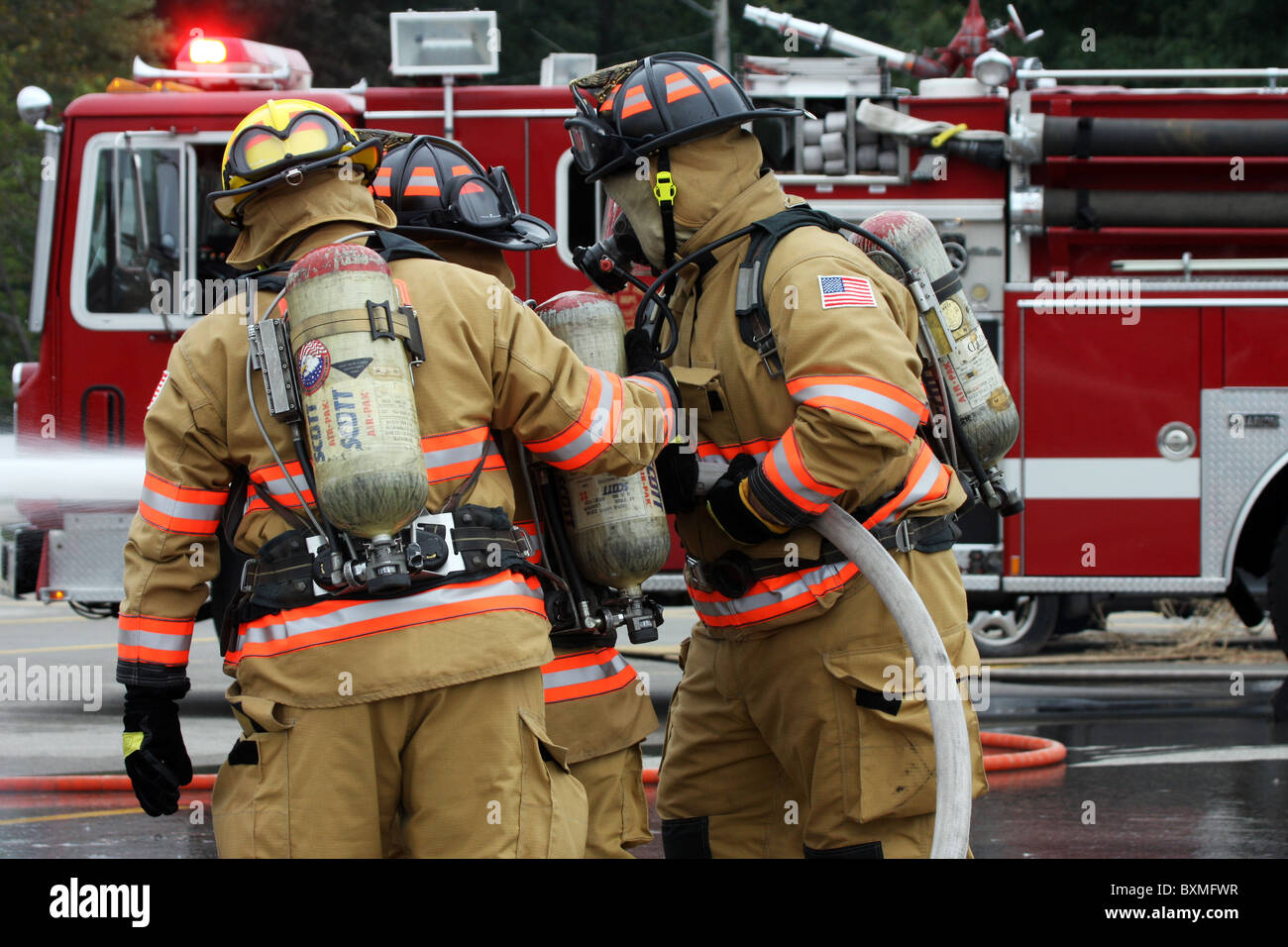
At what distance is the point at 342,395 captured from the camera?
259 cm

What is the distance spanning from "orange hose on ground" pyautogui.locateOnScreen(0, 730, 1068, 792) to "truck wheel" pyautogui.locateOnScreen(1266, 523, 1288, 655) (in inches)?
48.1

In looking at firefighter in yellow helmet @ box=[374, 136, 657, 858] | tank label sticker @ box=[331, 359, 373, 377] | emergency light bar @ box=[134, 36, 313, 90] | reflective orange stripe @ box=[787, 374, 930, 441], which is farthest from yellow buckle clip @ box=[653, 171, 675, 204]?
emergency light bar @ box=[134, 36, 313, 90]

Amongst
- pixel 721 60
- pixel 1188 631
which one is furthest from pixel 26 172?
pixel 1188 631

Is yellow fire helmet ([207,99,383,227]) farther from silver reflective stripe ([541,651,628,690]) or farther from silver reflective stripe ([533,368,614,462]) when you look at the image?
silver reflective stripe ([541,651,628,690])

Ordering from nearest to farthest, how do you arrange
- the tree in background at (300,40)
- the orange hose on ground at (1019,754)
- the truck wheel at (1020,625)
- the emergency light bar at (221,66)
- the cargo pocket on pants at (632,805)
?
the cargo pocket on pants at (632,805)
the orange hose on ground at (1019,754)
the emergency light bar at (221,66)
the truck wheel at (1020,625)
the tree in background at (300,40)

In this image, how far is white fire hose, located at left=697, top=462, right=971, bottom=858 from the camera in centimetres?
310

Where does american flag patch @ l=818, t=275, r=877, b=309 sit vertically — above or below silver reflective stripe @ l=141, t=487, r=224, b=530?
above

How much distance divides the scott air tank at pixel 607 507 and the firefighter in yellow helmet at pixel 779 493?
0.62ft

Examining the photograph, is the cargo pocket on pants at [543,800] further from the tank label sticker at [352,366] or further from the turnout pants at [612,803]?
the tank label sticker at [352,366]

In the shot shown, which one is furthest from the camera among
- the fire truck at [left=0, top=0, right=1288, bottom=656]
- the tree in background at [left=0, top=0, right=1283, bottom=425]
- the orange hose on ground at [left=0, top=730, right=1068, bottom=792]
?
the tree in background at [left=0, top=0, right=1283, bottom=425]

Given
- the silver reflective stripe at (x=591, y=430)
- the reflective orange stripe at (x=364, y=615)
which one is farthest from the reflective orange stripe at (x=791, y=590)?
the reflective orange stripe at (x=364, y=615)

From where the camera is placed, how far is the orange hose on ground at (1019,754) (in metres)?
5.96
